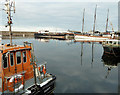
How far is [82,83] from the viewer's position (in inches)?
584

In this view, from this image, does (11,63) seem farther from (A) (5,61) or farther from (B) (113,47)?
(B) (113,47)

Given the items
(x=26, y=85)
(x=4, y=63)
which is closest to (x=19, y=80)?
(x=26, y=85)

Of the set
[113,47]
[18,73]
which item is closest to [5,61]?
[18,73]

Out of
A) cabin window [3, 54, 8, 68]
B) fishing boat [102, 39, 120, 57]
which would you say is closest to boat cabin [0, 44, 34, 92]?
cabin window [3, 54, 8, 68]

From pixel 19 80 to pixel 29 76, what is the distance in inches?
49.1

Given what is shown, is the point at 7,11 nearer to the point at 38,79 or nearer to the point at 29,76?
the point at 29,76

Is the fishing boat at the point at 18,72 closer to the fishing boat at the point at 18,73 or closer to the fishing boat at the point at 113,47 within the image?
the fishing boat at the point at 18,73

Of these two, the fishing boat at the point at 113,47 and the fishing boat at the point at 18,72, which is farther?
the fishing boat at the point at 113,47

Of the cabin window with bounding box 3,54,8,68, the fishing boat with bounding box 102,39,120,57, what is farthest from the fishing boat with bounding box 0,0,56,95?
the fishing boat with bounding box 102,39,120,57

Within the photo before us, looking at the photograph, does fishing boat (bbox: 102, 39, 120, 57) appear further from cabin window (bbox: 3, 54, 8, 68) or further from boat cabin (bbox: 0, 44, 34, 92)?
cabin window (bbox: 3, 54, 8, 68)

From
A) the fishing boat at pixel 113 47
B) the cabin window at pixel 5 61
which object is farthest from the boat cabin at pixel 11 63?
the fishing boat at pixel 113 47

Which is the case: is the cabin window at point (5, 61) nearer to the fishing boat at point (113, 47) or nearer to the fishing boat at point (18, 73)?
the fishing boat at point (18, 73)

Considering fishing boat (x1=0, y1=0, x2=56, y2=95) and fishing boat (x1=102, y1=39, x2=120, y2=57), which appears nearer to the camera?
fishing boat (x1=0, y1=0, x2=56, y2=95)

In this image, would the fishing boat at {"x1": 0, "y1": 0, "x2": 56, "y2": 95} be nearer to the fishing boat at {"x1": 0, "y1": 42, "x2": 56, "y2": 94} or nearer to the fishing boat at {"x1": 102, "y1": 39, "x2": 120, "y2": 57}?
the fishing boat at {"x1": 0, "y1": 42, "x2": 56, "y2": 94}
